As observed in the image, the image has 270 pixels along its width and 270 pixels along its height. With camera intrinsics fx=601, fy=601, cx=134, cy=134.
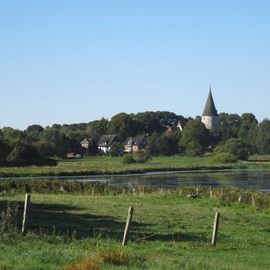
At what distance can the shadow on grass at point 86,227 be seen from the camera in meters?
21.2

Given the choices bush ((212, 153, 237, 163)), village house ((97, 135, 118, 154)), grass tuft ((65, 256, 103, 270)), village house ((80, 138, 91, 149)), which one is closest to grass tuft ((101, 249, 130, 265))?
grass tuft ((65, 256, 103, 270))

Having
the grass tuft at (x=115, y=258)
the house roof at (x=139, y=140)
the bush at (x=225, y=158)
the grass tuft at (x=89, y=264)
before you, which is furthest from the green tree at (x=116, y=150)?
the grass tuft at (x=89, y=264)

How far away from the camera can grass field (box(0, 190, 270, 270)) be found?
13.3 m

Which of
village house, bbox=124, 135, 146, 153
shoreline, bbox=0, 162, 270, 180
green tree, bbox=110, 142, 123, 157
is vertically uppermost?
village house, bbox=124, 135, 146, 153

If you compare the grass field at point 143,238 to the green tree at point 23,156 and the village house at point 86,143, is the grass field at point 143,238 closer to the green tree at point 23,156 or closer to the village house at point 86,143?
the green tree at point 23,156

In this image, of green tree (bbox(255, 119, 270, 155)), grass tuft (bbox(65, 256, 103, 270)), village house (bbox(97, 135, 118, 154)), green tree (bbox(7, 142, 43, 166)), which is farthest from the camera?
village house (bbox(97, 135, 118, 154))

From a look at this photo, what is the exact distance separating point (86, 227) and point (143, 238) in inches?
153

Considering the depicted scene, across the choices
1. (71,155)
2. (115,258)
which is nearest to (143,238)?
(115,258)

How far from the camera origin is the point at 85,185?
55000 mm

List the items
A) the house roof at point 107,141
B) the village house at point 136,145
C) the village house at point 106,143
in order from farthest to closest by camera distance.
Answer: the house roof at point 107,141 < the village house at point 106,143 < the village house at point 136,145

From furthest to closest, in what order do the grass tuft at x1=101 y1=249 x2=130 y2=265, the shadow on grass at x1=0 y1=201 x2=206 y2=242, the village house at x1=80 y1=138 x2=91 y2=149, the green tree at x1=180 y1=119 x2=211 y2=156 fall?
the village house at x1=80 y1=138 x2=91 y2=149, the green tree at x1=180 y1=119 x2=211 y2=156, the shadow on grass at x1=0 y1=201 x2=206 y2=242, the grass tuft at x1=101 y1=249 x2=130 y2=265

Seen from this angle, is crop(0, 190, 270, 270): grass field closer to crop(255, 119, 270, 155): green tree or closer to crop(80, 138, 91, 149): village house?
crop(255, 119, 270, 155): green tree

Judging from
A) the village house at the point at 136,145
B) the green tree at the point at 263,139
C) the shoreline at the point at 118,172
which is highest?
the green tree at the point at 263,139

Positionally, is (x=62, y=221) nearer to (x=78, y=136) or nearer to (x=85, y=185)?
(x=85, y=185)
